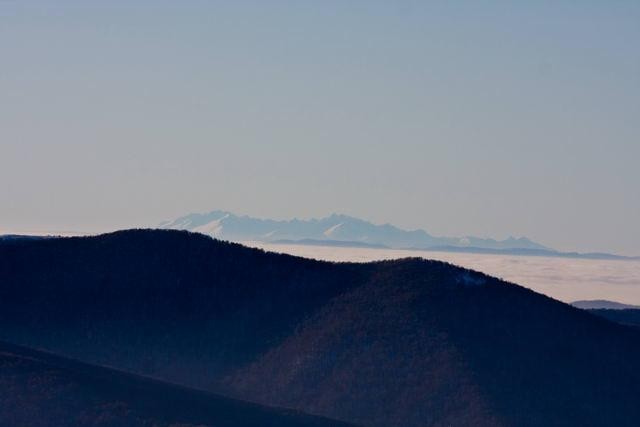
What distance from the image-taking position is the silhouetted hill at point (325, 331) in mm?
88062

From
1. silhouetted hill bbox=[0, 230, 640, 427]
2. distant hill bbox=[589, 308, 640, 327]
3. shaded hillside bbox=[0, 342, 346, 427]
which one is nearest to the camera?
shaded hillside bbox=[0, 342, 346, 427]

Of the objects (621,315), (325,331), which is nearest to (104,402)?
(325,331)

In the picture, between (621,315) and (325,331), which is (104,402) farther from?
(621,315)

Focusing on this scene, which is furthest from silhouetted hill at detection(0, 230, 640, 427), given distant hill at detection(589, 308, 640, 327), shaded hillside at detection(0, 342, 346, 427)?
distant hill at detection(589, 308, 640, 327)

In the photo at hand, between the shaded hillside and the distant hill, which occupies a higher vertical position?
the distant hill

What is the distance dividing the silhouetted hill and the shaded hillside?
11600mm

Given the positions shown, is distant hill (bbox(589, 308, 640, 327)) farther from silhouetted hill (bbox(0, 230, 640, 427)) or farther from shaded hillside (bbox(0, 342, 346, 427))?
shaded hillside (bbox(0, 342, 346, 427))

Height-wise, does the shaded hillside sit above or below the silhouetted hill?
below

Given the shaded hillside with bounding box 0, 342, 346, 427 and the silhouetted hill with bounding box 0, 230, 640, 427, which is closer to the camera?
the shaded hillside with bounding box 0, 342, 346, 427

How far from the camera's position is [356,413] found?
85625 mm

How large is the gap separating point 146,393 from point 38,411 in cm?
604

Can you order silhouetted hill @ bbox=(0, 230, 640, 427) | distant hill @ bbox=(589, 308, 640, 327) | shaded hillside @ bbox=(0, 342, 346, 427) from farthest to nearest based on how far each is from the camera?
distant hill @ bbox=(589, 308, 640, 327) → silhouetted hill @ bbox=(0, 230, 640, 427) → shaded hillside @ bbox=(0, 342, 346, 427)

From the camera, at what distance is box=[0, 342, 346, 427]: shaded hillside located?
7031 centimetres

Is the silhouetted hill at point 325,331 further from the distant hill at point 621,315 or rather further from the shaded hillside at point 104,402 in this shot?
the distant hill at point 621,315
